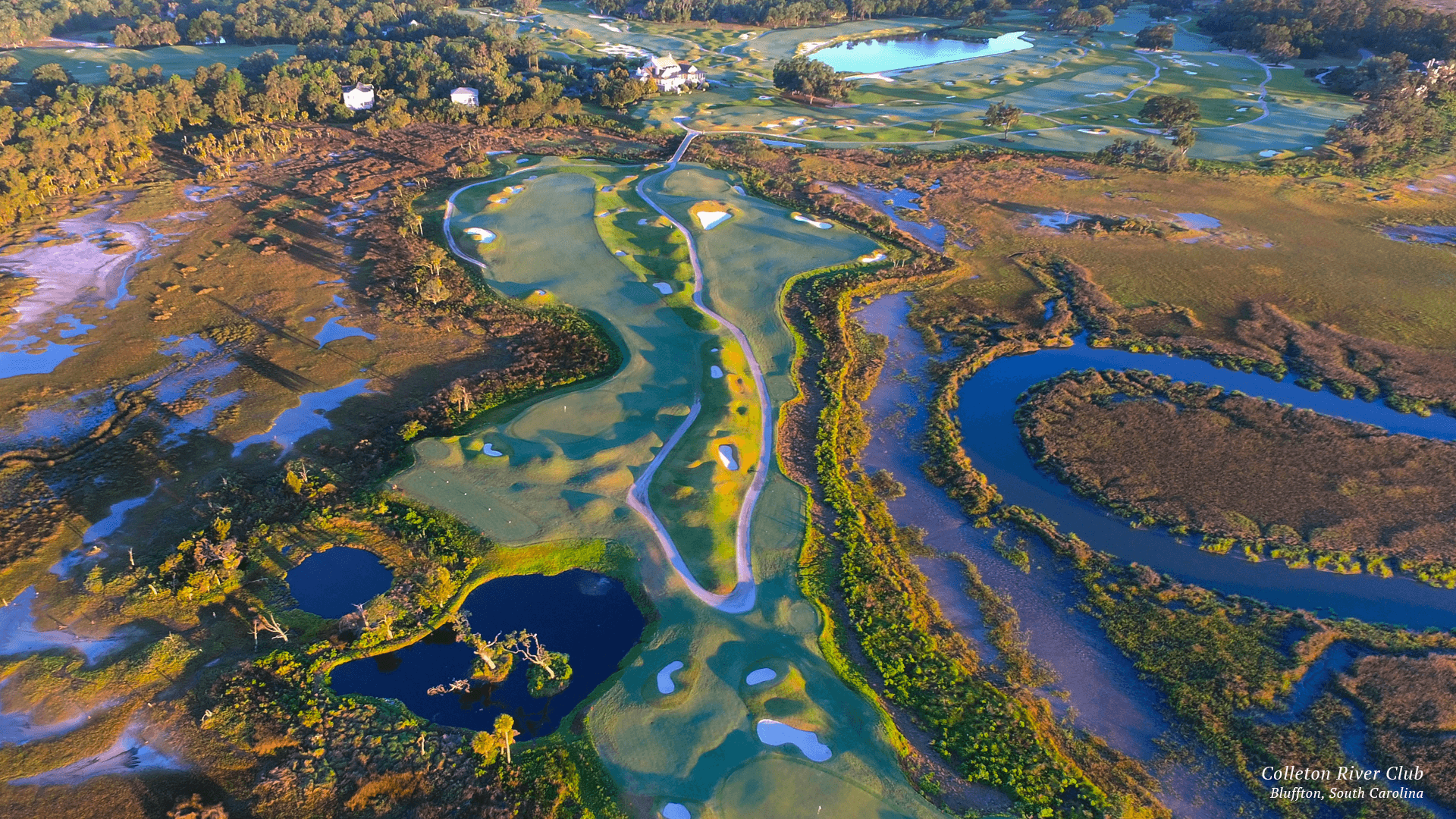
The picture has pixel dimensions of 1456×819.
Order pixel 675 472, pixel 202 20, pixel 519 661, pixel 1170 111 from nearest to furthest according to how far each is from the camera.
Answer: pixel 519 661
pixel 675 472
pixel 1170 111
pixel 202 20

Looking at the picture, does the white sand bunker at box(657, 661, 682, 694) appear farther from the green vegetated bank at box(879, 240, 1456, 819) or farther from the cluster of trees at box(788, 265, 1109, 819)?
the green vegetated bank at box(879, 240, 1456, 819)

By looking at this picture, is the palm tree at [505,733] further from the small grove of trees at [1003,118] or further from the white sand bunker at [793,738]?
the small grove of trees at [1003,118]

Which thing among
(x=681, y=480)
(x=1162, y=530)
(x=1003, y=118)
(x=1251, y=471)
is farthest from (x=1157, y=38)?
(x=681, y=480)

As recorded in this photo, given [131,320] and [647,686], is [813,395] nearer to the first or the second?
[647,686]

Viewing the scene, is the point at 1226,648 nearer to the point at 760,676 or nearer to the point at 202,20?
the point at 760,676

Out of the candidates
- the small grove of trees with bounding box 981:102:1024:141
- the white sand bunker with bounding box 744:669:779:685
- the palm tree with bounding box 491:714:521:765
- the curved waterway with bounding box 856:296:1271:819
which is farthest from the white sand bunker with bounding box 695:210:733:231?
the palm tree with bounding box 491:714:521:765

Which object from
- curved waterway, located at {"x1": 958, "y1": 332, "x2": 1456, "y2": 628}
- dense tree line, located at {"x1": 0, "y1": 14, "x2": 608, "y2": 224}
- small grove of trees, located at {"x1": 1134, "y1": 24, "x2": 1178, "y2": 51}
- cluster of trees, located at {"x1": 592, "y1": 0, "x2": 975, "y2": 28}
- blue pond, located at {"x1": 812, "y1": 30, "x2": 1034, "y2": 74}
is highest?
cluster of trees, located at {"x1": 592, "y1": 0, "x2": 975, "y2": 28}
